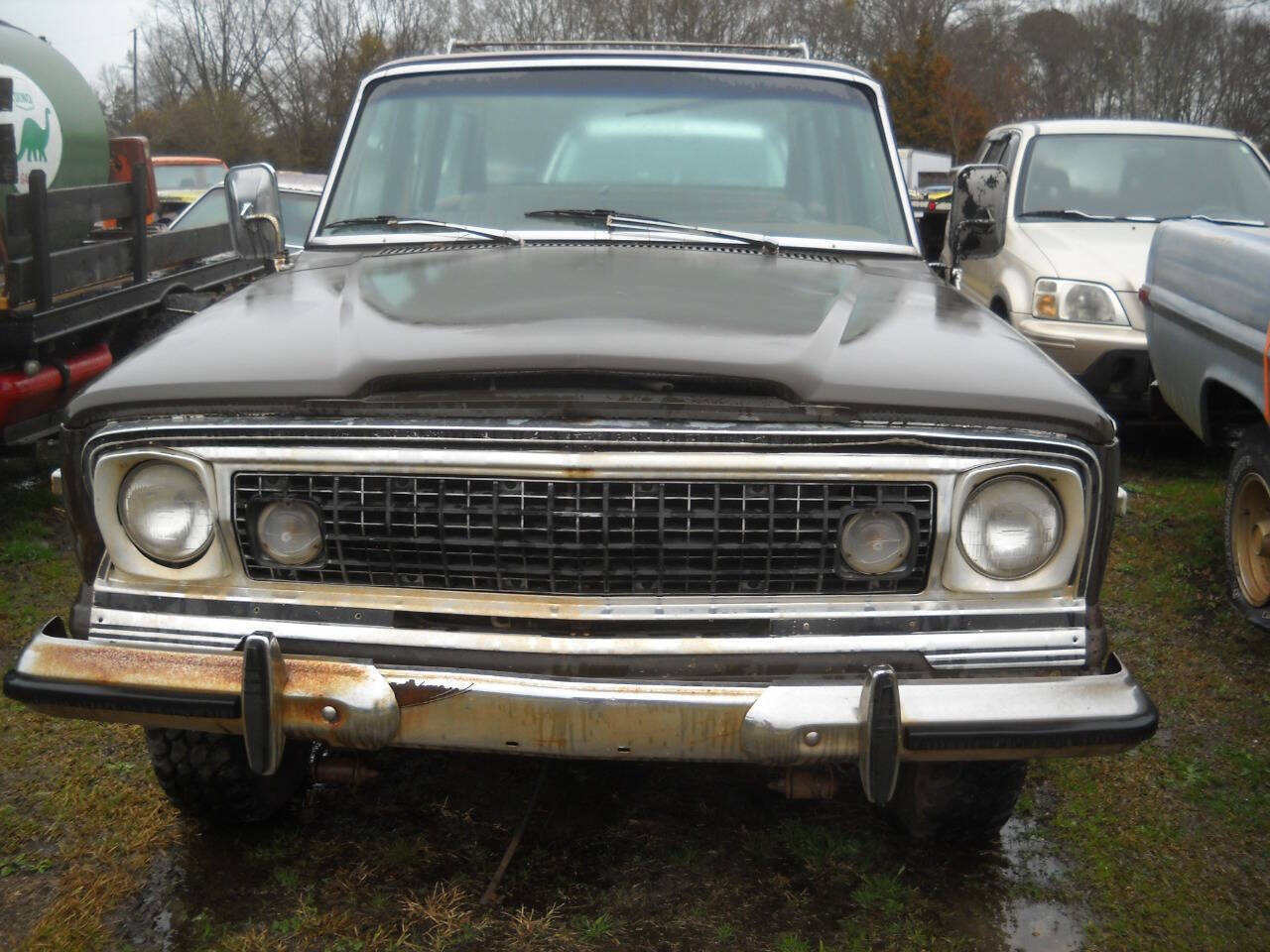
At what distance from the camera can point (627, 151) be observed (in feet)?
11.7

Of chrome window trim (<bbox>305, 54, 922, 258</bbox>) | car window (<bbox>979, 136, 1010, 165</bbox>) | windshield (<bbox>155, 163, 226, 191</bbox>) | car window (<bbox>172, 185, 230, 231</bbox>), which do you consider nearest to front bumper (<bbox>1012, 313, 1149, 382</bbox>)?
car window (<bbox>979, 136, 1010, 165</bbox>)

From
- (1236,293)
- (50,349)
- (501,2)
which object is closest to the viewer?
(1236,293)

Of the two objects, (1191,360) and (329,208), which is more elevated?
(329,208)

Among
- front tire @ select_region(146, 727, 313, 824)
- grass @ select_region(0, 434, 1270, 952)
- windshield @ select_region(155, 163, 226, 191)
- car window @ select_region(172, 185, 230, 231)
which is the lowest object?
grass @ select_region(0, 434, 1270, 952)

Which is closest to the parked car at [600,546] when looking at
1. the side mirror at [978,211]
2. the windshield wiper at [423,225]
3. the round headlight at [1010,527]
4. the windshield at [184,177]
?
the round headlight at [1010,527]

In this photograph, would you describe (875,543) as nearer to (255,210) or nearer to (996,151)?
(255,210)

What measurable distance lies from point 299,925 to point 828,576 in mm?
1370

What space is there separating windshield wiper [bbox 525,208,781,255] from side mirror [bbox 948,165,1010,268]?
0.93 m

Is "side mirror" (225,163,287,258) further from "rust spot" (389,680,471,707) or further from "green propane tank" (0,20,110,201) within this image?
"green propane tank" (0,20,110,201)

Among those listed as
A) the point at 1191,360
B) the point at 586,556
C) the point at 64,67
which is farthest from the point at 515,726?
the point at 64,67

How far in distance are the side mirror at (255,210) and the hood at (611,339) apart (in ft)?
2.98

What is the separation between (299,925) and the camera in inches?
103

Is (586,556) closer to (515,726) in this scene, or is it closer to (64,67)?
(515,726)

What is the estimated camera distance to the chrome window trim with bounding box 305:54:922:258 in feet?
11.8
